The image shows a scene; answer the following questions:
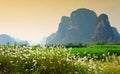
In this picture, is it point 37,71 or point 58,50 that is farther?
point 58,50

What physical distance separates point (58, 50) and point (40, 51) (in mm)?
750

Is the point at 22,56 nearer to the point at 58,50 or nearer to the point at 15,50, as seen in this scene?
Result: the point at 15,50

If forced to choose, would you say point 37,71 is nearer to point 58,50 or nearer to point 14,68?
point 14,68

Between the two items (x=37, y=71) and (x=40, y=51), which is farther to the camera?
(x=40, y=51)

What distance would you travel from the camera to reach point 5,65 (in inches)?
601

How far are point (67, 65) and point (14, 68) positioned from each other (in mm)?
2044

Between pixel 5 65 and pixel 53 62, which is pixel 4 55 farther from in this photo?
pixel 53 62

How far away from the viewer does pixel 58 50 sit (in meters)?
16.7

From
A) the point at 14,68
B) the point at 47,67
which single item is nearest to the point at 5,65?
the point at 14,68

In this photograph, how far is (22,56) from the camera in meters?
16.1

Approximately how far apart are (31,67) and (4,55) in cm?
144

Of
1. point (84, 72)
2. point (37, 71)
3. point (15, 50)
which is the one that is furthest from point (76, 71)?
point (15, 50)

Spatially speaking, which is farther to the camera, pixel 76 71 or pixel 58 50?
pixel 58 50

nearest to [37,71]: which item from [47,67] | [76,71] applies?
[47,67]
